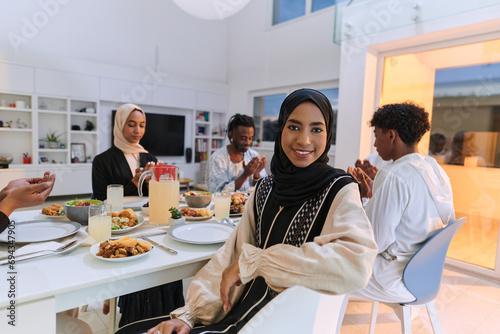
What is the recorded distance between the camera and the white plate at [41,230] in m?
1.11

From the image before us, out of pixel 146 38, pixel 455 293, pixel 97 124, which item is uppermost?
pixel 146 38

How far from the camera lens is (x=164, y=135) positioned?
582cm

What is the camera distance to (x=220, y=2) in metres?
2.47

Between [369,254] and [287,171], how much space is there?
1.32ft

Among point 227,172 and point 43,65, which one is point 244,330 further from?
point 43,65

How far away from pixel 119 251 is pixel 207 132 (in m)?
5.41

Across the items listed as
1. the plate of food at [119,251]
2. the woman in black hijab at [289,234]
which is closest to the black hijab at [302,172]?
the woman in black hijab at [289,234]

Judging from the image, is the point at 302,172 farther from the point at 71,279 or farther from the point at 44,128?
the point at 44,128

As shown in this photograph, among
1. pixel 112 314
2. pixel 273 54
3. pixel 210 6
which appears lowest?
pixel 112 314

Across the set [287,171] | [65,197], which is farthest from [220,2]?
[65,197]

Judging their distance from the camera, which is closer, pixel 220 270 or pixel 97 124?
pixel 220 270

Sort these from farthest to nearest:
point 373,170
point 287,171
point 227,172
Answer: point 227,172 < point 373,170 < point 287,171

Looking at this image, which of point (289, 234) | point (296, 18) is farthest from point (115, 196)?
point (296, 18)

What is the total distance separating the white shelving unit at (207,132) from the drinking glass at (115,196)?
461cm
